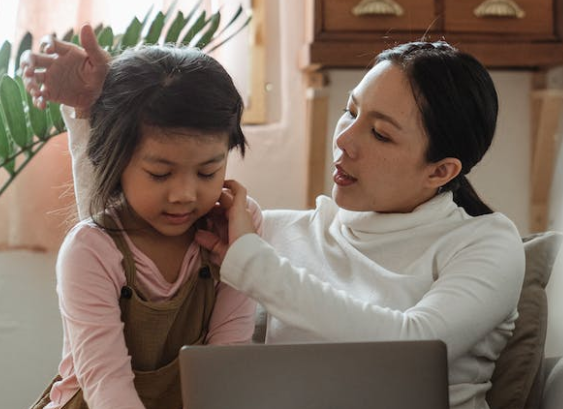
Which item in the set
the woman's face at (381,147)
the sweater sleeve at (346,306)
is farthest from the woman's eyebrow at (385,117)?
the sweater sleeve at (346,306)

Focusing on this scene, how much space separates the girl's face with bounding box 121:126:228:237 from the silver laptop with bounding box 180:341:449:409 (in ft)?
0.92

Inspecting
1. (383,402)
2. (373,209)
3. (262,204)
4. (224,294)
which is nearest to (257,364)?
(383,402)

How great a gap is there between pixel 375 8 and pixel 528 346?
103cm

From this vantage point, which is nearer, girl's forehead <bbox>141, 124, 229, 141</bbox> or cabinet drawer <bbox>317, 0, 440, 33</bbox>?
girl's forehead <bbox>141, 124, 229, 141</bbox>

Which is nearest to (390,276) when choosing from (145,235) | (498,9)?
(145,235)

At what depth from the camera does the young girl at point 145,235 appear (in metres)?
1.16

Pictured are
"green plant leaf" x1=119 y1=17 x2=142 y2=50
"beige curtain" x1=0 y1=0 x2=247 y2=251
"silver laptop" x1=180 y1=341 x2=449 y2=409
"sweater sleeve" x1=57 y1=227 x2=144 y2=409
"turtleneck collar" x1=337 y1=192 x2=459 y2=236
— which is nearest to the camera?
"silver laptop" x1=180 y1=341 x2=449 y2=409

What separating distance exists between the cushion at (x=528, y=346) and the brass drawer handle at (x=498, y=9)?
89 cm

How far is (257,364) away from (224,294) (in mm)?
370

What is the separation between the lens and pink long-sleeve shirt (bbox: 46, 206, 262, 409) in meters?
1.15

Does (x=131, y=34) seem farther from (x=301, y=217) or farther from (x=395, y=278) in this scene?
(x=395, y=278)

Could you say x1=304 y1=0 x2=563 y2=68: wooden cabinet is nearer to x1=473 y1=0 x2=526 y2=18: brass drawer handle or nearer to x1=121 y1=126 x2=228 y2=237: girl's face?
x1=473 y1=0 x2=526 y2=18: brass drawer handle

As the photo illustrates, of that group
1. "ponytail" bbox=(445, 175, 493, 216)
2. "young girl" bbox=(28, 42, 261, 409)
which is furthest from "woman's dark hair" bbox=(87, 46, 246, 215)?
"ponytail" bbox=(445, 175, 493, 216)

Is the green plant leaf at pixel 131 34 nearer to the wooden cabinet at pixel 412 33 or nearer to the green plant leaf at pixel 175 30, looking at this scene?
the green plant leaf at pixel 175 30
